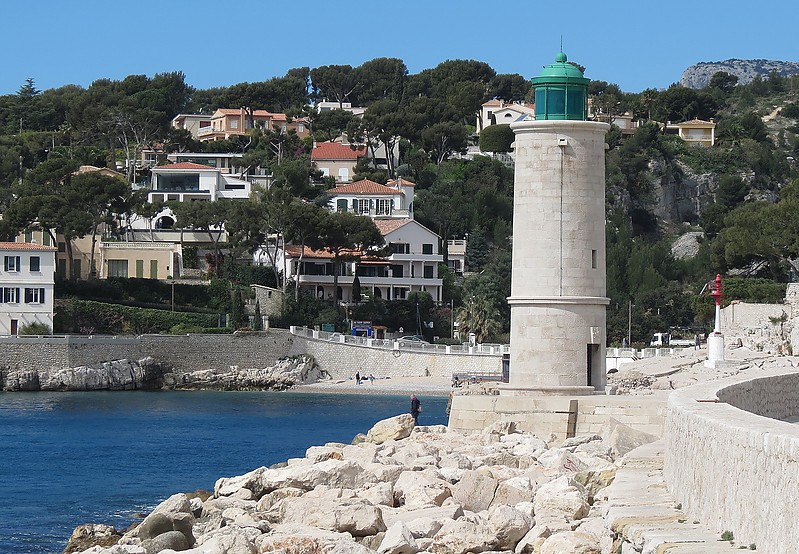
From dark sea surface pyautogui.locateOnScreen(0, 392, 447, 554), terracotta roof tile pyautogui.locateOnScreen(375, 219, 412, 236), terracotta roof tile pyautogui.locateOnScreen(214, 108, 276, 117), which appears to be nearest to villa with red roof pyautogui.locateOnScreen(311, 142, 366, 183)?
terracotta roof tile pyautogui.locateOnScreen(214, 108, 276, 117)

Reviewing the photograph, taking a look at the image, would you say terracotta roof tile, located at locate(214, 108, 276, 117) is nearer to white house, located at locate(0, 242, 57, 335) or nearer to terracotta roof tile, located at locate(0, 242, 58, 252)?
terracotta roof tile, located at locate(0, 242, 58, 252)

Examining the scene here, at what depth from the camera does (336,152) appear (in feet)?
302

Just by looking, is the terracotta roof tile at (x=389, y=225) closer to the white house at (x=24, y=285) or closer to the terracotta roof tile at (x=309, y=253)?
the terracotta roof tile at (x=309, y=253)

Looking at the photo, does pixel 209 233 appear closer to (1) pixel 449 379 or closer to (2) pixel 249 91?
(1) pixel 449 379

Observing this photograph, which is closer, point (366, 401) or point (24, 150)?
point (366, 401)

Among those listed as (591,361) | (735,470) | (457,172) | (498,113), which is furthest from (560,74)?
(498,113)

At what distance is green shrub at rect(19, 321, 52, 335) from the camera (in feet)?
190

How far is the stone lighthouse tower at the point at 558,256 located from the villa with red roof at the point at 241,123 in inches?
3178

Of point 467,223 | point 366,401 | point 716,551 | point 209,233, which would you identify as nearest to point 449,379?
point 366,401

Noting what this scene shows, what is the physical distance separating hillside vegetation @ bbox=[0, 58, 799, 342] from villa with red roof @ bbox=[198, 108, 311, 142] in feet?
3.51

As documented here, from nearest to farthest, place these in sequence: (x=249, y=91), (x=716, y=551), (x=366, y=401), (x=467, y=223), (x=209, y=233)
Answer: (x=716, y=551)
(x=366, y=401)
(x=209, y=233)
(x=467, y=223)
(x=249, y=91)

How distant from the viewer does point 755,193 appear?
307 feet

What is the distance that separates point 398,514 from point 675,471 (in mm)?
3680

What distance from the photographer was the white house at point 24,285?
57.9 meters
